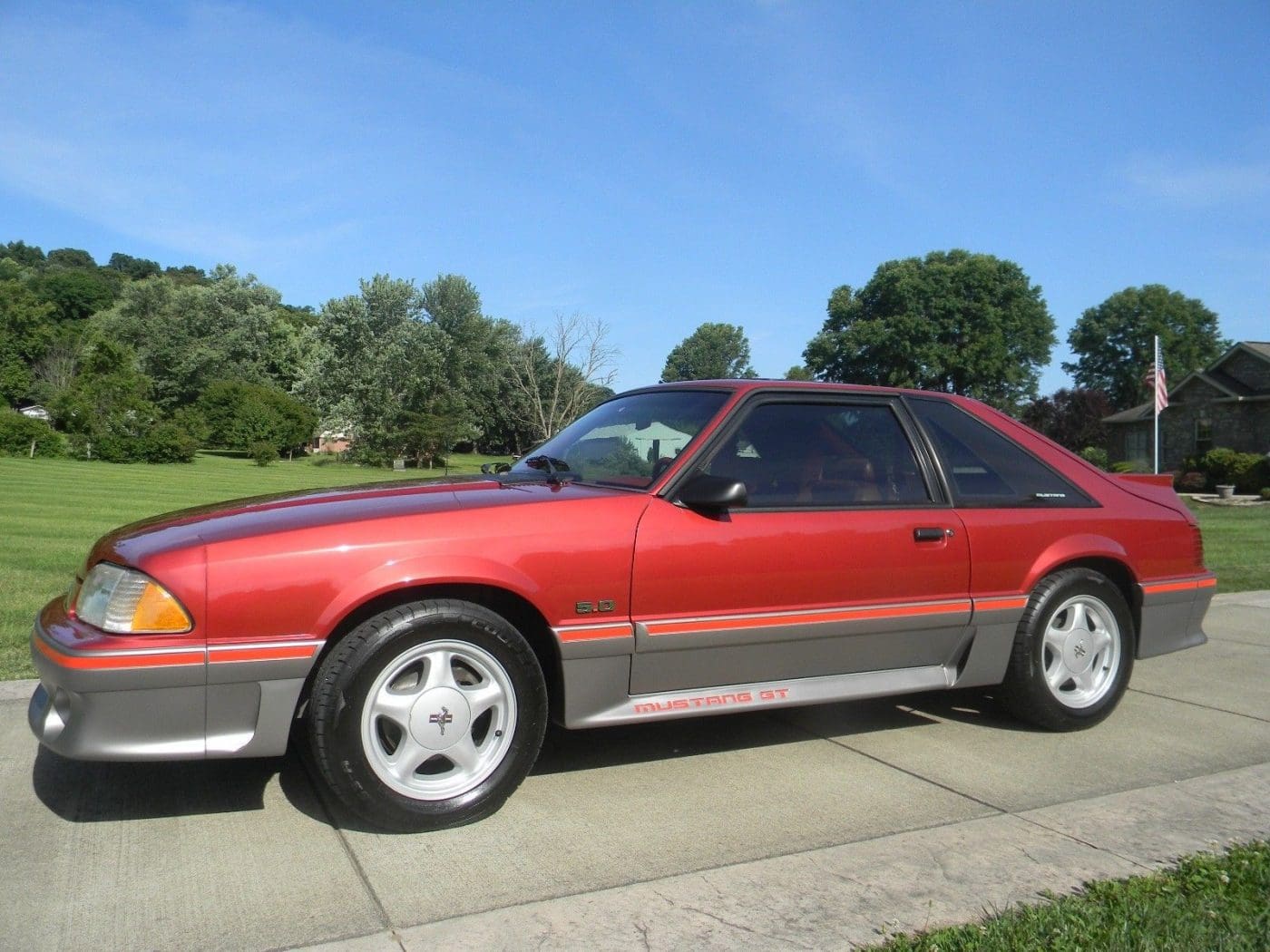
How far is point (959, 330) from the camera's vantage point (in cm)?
6994

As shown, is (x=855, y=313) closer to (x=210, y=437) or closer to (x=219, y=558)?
(x=210, y=437)

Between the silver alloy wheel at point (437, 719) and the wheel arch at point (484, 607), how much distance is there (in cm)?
18

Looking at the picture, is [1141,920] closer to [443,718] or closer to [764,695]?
[764,695]

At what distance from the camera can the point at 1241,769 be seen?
4254 mm

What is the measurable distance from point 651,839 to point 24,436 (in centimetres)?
3913

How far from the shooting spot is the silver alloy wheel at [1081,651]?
473 centimetres

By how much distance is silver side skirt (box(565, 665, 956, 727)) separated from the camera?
374cm

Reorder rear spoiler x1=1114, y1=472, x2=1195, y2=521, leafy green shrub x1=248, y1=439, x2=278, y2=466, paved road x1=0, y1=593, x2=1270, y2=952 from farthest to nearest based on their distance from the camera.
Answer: leafy green shrub x1=248, y1=439, x2=278, y2=466
rear spoiler x1=1114, y1=472, x2=1195, y2=521
paved road x1=0, y1=593, x2=1270, y2=952

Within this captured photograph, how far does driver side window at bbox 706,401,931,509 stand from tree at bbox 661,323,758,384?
4294 inches

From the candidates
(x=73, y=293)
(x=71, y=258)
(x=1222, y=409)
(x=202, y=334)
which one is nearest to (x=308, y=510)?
(x=1222, y=409)

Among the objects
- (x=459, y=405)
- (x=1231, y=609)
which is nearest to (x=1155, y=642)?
(x=1231, y=609)

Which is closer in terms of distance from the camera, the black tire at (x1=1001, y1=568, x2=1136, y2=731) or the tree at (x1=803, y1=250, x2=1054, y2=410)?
the black tire at (x1=1001, y1=568, x2=1136, y2=731)

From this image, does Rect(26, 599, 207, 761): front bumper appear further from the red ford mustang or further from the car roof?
the car roof

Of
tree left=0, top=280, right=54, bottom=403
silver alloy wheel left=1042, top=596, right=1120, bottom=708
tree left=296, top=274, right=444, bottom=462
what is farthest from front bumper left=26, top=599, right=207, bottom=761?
tree left=0, top=280, right=54, bottom=403
